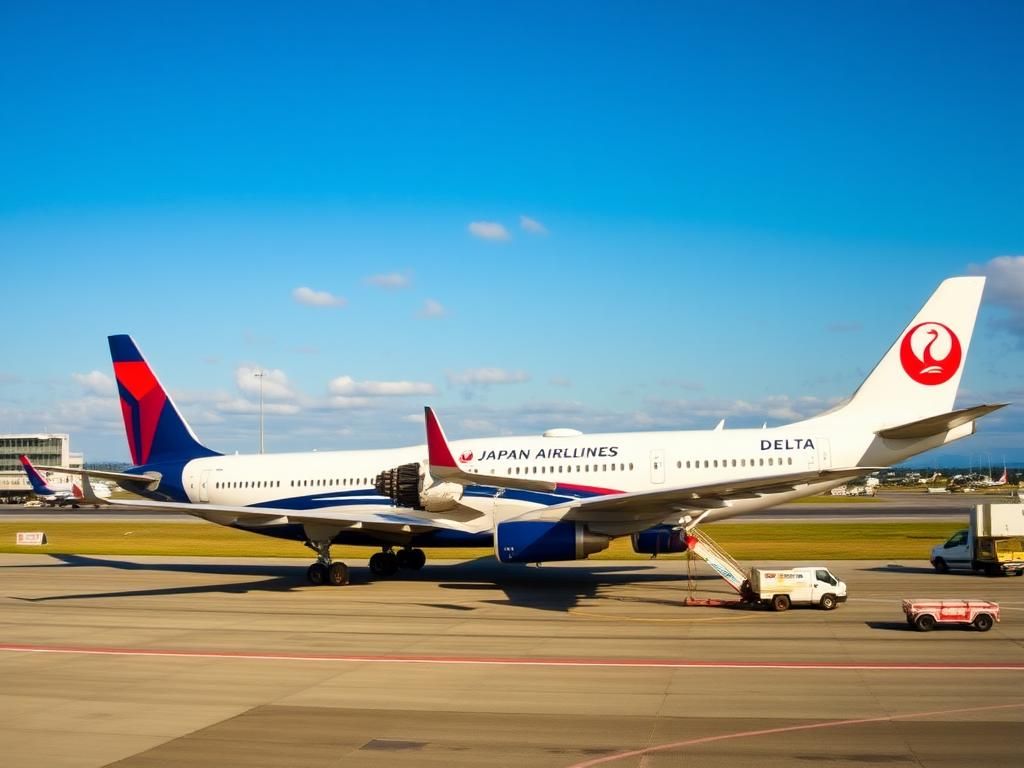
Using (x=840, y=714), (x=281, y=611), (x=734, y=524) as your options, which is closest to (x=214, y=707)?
(x=840, y=714)

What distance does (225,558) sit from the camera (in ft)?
165

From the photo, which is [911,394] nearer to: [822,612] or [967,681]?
[822,612]

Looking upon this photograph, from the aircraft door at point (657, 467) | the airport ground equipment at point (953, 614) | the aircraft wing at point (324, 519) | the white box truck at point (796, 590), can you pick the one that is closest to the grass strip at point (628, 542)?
the aircraft door at point (657, 467)

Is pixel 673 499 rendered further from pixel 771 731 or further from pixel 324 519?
pixel 771 731

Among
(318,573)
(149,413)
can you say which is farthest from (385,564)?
(149,413)

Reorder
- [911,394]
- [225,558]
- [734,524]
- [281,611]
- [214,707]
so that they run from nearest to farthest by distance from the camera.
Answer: [214,707]
[281,611]
[911,394]
[225,558]
[734,524]

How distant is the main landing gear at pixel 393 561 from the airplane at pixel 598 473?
0.27 feet

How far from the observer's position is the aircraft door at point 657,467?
36881 mm

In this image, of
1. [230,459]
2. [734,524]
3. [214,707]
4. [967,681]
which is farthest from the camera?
[734,524]

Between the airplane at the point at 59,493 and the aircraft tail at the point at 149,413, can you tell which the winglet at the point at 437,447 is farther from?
the airplane at the point at 59,493

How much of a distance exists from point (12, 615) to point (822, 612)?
25.4 m

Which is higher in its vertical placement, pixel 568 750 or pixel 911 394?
pixel 911 394

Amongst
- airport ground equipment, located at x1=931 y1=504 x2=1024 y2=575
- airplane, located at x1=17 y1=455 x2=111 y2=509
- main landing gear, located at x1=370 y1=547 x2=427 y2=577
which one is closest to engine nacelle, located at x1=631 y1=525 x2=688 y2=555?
main landing gear, located at x1=370 y1=547 x2=427 y2=577

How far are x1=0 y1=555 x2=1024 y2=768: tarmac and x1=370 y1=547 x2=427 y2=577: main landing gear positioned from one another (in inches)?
224
